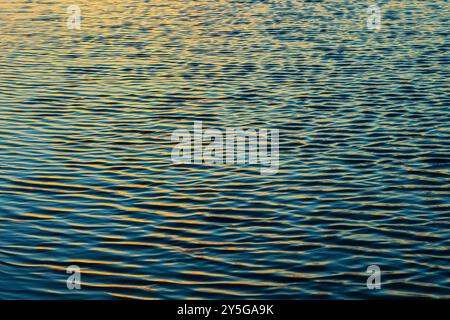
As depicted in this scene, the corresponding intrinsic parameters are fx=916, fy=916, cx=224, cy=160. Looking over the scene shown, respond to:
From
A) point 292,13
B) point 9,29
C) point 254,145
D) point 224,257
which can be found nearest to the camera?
point 224,257

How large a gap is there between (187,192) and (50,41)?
86.2 ft

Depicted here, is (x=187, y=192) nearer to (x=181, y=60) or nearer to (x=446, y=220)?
(x=446, y=220)

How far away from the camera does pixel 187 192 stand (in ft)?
72.4

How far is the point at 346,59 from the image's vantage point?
1563 inches

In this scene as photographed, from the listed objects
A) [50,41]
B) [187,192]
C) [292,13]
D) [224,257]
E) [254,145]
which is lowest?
[224,257]

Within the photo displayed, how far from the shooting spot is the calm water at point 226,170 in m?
17.3

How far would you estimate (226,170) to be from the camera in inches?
938

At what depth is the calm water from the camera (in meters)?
17.3
